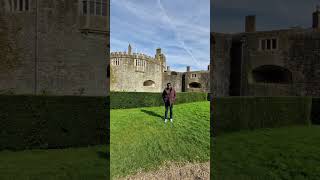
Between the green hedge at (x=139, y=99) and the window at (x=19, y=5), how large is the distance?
6.61 m

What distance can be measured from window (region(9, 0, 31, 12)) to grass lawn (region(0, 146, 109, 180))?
8.67m

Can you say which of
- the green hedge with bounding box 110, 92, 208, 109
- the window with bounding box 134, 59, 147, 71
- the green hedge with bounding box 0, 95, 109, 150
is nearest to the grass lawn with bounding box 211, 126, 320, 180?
Answer: the green hedge with bounding box 110, 92, 208, 109

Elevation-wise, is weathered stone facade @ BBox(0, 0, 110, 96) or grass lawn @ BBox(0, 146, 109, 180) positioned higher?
weathered stone facade @ BBox(0, 0, 110, 96)

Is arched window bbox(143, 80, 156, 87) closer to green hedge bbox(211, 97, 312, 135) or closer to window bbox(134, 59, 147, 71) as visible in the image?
window bbox(134, 59, 147, 71)

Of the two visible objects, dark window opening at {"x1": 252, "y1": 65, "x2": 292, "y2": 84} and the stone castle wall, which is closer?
dark window opening at {"x1": 252, "y1": 65, "x2": 292, "y2": 84}

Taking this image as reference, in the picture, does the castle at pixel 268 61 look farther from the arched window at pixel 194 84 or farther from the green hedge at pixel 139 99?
the arched window at pixel 194 84

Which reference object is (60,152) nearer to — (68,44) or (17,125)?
(17,125)

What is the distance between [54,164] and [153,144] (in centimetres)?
212

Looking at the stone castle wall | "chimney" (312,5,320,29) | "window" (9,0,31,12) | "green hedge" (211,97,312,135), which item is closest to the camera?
"green hedge" (211,97,312,135)


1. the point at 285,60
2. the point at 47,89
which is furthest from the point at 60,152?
the point at 285,60

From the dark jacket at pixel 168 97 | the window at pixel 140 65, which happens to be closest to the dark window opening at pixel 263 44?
the window at pixel 140 65

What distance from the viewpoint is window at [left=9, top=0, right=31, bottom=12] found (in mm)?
12016

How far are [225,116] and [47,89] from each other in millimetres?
8599

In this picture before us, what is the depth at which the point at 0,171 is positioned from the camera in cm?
455
